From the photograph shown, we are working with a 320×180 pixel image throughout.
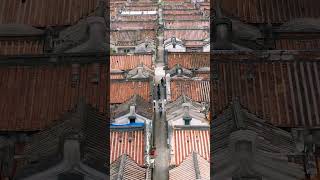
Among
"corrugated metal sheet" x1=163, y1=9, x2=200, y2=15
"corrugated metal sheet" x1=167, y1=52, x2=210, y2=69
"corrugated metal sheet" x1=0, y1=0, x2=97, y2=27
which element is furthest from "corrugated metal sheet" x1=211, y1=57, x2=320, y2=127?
"corrugated metal sheet" x1=163, y1=9, x2=200, y2=15

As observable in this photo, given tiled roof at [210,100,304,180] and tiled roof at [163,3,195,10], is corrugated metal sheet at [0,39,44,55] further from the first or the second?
tiled roof at [163,3,195,10]

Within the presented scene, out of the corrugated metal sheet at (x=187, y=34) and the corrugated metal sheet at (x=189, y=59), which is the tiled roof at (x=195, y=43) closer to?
the corrugated metal sheet at (x=187, y=34)

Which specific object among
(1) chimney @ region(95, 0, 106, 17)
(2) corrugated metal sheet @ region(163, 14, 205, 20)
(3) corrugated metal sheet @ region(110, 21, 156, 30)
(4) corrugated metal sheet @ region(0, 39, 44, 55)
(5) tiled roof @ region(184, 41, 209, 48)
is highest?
(2) corrugated metal sheet @ region(163, 14, 205, 20)

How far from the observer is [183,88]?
107 ft

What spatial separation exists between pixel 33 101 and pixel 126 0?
42333 mm

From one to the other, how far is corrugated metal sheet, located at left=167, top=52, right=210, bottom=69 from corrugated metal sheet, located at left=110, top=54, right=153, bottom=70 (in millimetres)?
1263

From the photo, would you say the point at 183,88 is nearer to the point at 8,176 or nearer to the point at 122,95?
the point at 122,95

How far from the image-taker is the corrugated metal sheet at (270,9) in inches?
618

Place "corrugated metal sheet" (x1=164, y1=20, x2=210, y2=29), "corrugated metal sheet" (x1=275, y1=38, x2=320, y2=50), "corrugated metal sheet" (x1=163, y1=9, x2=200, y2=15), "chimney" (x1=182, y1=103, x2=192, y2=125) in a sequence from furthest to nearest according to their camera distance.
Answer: "corrugated metal sheet" (x1=163, y1=9, x2=200, y2=15) < "corrugated metal sheet" (x1=164, y1=20, x2=210, y2=29) < "chimney" (x1=182, y1=103, x2=192, y2=125) < "corrugated metal sheet" (x1=275, y1=38, x2=320, y2=50)

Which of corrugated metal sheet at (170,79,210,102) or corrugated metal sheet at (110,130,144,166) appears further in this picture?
corrugated metal sheet at (170,79,210,102)

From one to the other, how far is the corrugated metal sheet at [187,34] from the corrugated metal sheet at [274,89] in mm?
32099

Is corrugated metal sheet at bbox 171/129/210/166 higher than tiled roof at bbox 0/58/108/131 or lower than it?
lower

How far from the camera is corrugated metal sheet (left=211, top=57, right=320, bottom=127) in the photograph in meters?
11.7

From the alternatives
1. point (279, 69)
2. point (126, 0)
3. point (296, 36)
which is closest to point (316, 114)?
point (279, 69)
